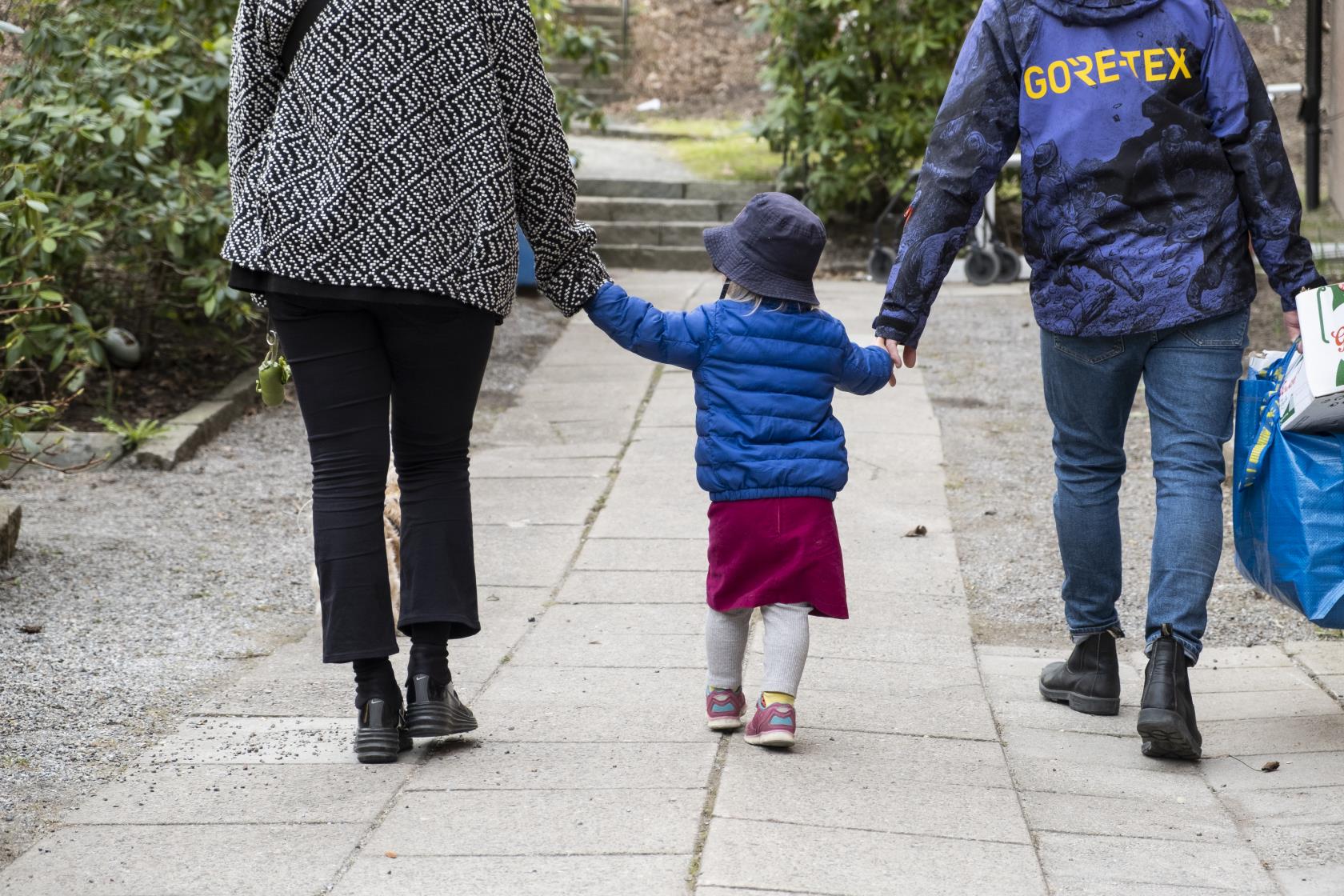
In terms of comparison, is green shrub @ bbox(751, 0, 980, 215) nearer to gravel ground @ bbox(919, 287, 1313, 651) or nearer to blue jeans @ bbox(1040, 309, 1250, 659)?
gravel ground @ bbox(919, 287, 1313, 651)

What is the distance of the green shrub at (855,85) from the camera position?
11.4 meters

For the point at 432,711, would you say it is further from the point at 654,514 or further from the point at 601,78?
the point at 601,78

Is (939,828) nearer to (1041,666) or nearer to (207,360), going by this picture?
(1041,666)

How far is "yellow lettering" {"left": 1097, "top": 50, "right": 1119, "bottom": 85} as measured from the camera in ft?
10.5

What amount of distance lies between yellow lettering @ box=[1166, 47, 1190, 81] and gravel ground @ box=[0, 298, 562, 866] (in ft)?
8.19

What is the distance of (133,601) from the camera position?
4.51 meters

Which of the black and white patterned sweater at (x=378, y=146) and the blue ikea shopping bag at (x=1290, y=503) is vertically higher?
the black and white patterned sweater at (x=378, y=146)

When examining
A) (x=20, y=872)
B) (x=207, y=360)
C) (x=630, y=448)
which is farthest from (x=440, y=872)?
(x=207, y=360)

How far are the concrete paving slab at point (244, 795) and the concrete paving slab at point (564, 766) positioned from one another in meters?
0.10

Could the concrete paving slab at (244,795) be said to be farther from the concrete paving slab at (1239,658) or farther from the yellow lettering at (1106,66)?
the concrete paving slab at (1239,658)

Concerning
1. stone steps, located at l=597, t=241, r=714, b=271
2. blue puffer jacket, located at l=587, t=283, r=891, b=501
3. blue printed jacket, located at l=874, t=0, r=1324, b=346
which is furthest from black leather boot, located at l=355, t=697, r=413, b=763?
stone steps, located at l=597, t=241, r=714, b=271

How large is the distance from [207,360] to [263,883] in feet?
19.3

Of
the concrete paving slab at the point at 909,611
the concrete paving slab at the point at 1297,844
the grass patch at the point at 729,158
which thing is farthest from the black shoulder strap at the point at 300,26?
the grass patch at the point at 729,158

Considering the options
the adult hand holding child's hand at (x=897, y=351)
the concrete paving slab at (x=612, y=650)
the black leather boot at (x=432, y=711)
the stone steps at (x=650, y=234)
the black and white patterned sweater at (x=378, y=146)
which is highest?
the black and white patterned sweater at (x=378, y=146)
